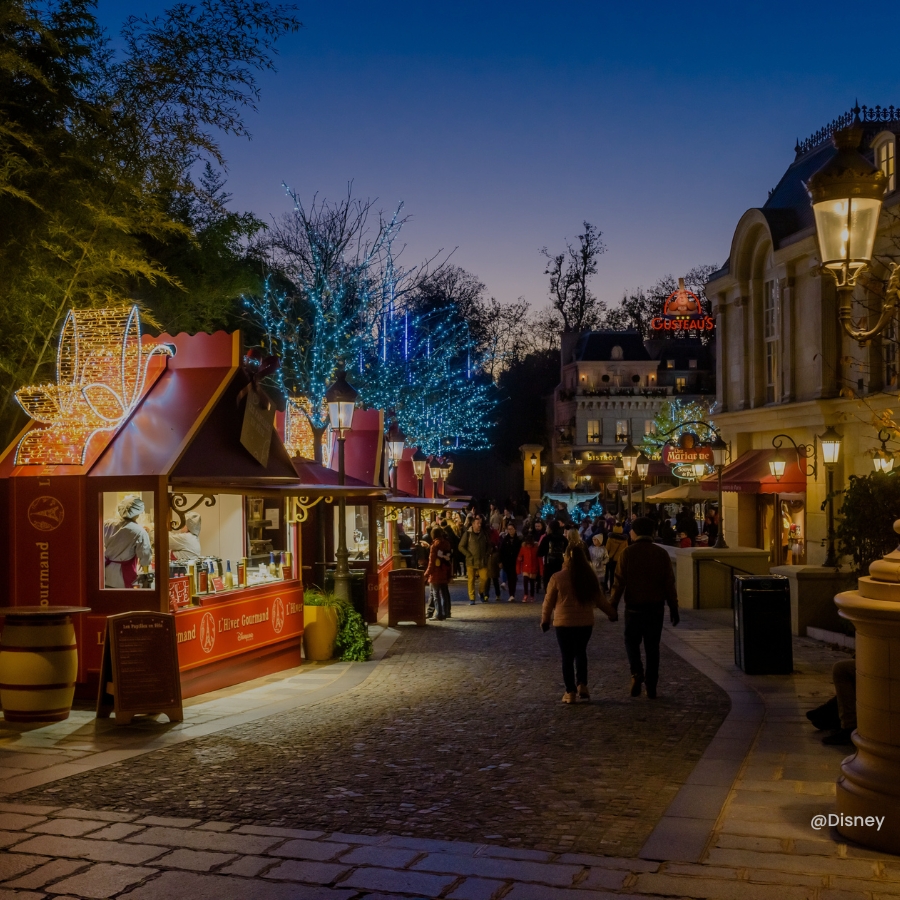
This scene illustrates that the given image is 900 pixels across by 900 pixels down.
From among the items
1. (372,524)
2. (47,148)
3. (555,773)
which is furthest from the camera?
(372,524)

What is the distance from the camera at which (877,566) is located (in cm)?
627

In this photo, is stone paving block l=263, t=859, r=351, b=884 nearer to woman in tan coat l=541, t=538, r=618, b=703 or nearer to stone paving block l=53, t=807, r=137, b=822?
stone paving block l=53, t=807, r=137, b=822

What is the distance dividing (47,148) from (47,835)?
→ 10.1m

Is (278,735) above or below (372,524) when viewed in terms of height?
below

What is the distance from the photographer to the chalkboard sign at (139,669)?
33.9 feet

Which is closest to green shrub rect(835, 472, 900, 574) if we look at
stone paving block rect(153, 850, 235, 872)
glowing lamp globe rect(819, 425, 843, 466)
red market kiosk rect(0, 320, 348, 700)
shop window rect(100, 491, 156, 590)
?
red market kiosk rect(0, 320, 348, 700)

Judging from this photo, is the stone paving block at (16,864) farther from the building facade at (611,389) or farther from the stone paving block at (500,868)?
the building facade at (611,389)

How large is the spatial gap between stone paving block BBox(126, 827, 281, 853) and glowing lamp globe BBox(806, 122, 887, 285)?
5.06m

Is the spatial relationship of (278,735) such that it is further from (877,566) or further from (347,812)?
(877,566)

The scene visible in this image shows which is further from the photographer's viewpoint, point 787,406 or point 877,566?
point 787,406

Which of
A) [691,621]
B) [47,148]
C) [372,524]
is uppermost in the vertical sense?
[47,148]

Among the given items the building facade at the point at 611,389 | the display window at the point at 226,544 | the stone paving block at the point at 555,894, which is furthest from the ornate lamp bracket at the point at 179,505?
the building facade at the point at 611,389

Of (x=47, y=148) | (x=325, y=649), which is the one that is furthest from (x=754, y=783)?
(x=47, y=148)

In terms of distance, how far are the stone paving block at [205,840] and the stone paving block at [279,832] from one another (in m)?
0.08
